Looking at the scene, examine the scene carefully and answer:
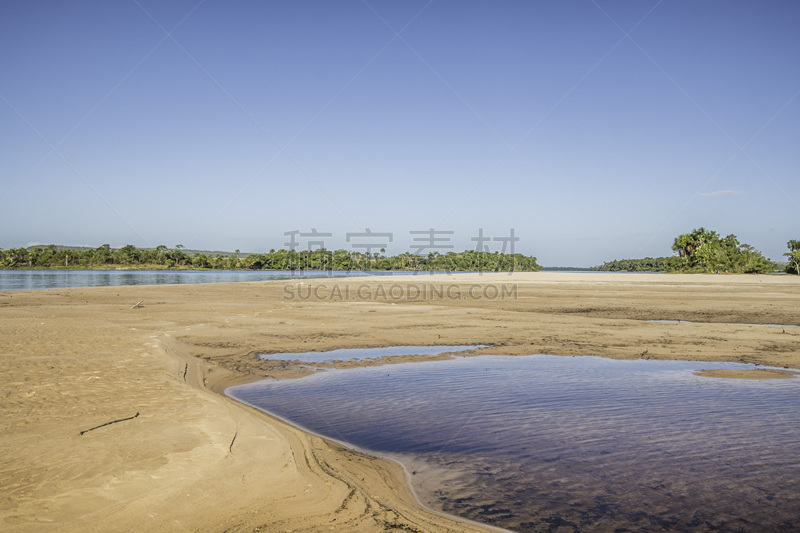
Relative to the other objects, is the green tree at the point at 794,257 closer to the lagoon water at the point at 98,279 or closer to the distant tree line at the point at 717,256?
the distant tree line at the point at 717,256

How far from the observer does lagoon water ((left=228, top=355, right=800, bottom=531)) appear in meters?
4.99

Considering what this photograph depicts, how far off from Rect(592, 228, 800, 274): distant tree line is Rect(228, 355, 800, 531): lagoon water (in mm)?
97491

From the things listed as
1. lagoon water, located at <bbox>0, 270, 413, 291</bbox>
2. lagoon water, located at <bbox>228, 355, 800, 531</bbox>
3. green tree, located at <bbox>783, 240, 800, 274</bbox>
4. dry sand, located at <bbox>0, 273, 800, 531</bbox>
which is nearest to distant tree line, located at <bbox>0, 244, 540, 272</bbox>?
lagoon water, located at <bbox>0, 270, 413, 291</bbox>

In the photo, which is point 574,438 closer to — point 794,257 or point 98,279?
point 98,279

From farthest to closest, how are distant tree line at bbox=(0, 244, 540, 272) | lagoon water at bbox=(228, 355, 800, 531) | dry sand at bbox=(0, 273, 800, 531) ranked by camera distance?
distant tree line at bbox=(0, 244, 540, 272) < lagoon water at bbox=(228, 355, 800, 531) < dry sand at bbox=(0, 273, 800, 531)

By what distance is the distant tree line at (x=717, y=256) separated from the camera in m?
89.8

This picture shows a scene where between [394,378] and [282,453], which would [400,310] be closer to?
[394,378]

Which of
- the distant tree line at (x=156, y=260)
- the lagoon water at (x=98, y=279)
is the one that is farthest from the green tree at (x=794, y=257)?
the distant tree line at (x=156, y=260)

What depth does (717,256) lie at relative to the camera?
308 ft

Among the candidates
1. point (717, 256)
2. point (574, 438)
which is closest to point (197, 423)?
point (574, 438)

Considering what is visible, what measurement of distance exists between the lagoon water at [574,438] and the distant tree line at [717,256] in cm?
9749

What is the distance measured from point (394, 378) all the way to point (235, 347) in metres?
6.02

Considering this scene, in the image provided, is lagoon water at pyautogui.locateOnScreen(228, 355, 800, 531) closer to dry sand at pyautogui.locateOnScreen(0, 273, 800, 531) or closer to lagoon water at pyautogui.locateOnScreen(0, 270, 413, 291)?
dry sand at pyautogui.locateOnScreen(0, 273, 800, 531)

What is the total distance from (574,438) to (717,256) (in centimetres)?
10628
